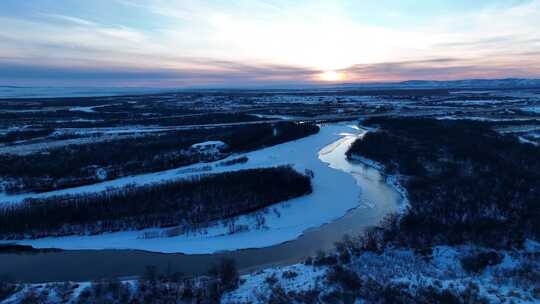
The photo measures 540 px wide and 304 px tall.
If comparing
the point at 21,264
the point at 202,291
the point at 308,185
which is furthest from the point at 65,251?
the point at 308,185

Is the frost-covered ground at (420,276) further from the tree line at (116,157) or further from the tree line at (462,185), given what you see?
the tree line at (116,157)

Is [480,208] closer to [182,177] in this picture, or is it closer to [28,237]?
[182,177]

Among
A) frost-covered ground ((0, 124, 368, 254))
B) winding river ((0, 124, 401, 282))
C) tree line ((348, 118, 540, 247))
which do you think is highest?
tree line ((348, 118, 540, 247))

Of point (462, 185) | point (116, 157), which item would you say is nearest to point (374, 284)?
point (462, 185)

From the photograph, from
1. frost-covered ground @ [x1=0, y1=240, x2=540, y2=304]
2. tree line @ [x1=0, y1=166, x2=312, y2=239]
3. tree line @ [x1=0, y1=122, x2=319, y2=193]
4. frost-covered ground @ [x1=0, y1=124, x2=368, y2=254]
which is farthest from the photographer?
tree line @ [x1=0, y1=122, x2=319, y2=193]

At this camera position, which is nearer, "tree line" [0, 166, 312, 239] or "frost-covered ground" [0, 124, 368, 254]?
"frost-covered ground" [0, 124, 368, 254]

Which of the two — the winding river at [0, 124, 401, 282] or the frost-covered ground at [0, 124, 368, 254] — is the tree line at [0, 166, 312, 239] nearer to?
the frost-covered ground at [0, 124, 368, 254]

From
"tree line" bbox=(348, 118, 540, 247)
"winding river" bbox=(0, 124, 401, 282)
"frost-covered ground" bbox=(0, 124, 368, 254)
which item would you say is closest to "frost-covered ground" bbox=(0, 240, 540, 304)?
"winding river" bbox=(0, 124, 401, 282)

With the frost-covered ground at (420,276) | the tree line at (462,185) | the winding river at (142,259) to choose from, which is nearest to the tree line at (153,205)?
the winding river at (142,259)
